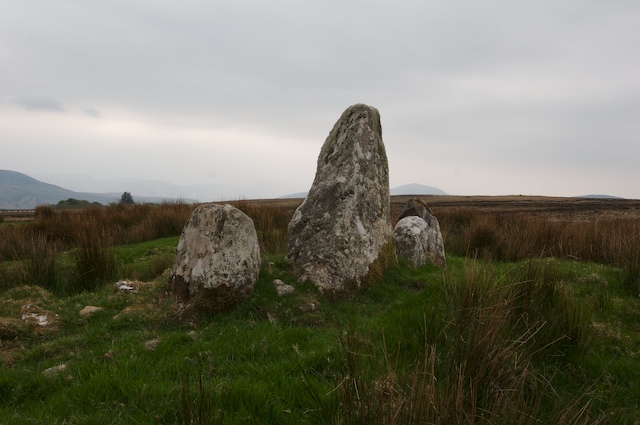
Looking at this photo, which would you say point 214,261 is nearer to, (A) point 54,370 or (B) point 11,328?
(A) point 54,370

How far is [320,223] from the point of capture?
715 cm

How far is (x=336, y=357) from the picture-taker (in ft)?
13.9

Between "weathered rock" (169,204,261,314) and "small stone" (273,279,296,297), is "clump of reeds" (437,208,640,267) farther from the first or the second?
"weathered rock" (169,204,261,314)

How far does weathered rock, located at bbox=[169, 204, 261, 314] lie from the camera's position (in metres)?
5.76

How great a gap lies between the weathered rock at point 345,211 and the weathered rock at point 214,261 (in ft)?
3.60

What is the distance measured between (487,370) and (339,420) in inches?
57.3

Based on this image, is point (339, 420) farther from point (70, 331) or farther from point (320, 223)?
point (320, 223)

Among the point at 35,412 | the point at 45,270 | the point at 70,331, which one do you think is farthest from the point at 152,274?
the point at 35,412

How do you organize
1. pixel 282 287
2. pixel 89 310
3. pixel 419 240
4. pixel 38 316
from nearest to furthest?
pixel 38 316 < pixel 89 310 < pixel 282 287 < pixel 419 240

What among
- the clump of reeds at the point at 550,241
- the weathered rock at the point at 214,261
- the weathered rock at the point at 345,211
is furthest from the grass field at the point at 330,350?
the clump of reeds at the point at 550,241

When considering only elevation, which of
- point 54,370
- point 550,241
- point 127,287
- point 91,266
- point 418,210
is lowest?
point 54,370

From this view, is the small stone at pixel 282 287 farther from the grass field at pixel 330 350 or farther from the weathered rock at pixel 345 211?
the weathered rock at pixel 345 211

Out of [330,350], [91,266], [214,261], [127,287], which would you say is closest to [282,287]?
[214,261]

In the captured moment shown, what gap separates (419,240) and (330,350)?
5.11 metres
